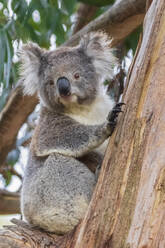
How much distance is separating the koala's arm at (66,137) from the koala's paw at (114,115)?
0.15 m

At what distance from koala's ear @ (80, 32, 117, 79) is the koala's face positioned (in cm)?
6

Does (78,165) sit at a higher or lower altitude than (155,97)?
lower

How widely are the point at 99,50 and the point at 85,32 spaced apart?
843mm

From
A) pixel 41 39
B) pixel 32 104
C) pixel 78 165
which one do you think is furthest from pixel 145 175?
pixel 41 39

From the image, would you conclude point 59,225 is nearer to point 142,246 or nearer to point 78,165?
point 78,165

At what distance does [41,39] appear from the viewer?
16.8ft

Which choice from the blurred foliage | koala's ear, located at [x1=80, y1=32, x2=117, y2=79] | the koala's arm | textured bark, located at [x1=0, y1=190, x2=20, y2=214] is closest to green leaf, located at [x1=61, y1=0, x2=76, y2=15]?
the blurred foliage

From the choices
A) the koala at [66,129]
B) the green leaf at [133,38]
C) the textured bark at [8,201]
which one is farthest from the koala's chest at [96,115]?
the textured bark at [8,201]

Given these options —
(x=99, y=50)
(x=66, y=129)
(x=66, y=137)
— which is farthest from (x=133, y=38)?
(x=66, y=137)

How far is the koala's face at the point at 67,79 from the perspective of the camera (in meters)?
3.71

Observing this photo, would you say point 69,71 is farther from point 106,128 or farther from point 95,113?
point 106,128

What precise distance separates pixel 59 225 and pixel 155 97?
122cm

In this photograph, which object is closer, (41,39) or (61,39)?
(61,39)

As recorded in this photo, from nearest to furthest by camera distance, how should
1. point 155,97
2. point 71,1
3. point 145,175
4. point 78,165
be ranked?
point 145,175 → point 155,97 → point 78,165 → point 71,1
